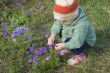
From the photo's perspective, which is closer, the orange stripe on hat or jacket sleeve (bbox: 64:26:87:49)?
A: the orange stripe on hat

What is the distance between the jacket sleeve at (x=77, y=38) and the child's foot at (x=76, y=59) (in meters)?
0.27

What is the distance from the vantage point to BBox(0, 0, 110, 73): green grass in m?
4.02

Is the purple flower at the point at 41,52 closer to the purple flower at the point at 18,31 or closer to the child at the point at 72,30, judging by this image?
the child at the point at 72,30

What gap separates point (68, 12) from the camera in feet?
12.2

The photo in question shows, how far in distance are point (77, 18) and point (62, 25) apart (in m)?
0.28

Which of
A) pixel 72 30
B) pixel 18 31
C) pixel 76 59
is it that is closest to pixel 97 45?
pixel 76 59

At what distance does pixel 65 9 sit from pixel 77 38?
37cm

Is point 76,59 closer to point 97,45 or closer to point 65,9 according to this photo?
point 97,45

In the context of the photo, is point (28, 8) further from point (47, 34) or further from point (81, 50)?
point (81, 50)

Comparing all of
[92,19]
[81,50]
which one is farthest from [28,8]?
[81,50]

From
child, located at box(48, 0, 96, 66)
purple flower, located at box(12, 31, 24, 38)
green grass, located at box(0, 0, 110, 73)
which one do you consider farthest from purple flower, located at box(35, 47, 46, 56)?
purple flower, located at box(12, 31, 24, 38)

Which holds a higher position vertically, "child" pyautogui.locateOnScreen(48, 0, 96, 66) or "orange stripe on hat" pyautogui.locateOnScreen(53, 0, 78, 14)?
"orange stripe on hat" pyautogui.locateOnScreen(53, 0, 78, 14)

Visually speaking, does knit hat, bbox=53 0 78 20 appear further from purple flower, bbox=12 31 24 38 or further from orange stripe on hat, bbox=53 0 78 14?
purple flower, bbox=12 31 24 38

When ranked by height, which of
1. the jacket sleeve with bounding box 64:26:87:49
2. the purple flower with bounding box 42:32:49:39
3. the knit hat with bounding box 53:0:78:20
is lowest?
the purple flower with bounding box 42:32:49:39
